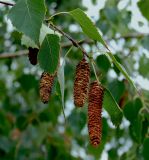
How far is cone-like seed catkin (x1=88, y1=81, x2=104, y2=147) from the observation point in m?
1.18

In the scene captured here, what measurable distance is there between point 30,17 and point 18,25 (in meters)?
0.03

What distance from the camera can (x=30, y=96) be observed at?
3.53m

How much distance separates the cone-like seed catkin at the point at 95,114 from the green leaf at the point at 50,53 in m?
0.11

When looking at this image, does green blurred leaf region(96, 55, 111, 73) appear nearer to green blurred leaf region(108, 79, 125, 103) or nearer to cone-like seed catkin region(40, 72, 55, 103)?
green blurred leaf region(108, 79, 125, 103)

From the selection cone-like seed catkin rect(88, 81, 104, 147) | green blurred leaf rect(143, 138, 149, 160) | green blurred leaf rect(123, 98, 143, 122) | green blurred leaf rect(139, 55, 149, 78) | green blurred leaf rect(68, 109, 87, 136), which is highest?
cone-like seed catkin rect(88, 81, 104, 147)

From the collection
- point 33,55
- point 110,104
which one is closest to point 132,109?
point 110,104

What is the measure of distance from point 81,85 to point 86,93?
25 mm

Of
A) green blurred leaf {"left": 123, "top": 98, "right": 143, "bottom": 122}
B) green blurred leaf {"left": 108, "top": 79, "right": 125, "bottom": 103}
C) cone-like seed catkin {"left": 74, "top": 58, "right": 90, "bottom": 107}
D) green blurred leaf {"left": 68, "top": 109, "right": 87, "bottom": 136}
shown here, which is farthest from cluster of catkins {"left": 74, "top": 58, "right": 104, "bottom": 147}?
green blurred leaf {"left": 68, "top": 109, "right": 87, "bottom": 136}

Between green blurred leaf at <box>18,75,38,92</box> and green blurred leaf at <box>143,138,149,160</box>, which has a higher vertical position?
green blurred leaf at <box>143,138,149,160</box>

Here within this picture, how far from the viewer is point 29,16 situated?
1.23m

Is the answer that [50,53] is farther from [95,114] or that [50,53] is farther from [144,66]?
[144,66]

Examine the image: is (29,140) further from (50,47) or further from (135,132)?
(50,47)

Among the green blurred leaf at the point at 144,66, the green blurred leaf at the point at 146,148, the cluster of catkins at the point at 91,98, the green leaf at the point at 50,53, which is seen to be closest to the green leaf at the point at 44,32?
the green leaf at the point at 50,53

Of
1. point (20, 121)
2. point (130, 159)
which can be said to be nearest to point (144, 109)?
point (130, 159)
